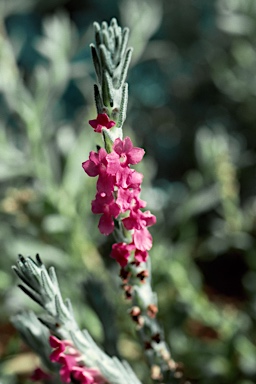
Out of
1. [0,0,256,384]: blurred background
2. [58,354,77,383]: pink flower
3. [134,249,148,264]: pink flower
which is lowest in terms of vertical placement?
[58,354,77,383]: pink flower

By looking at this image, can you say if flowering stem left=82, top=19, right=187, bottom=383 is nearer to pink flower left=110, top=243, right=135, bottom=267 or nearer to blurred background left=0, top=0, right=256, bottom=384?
pink flower left=110, top=243, right=135, bottom=267

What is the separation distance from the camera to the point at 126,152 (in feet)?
1.55

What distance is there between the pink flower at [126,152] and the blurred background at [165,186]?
12.3 inches

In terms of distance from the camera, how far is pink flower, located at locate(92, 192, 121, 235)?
482mm

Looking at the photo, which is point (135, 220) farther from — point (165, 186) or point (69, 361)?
point (165, 186)

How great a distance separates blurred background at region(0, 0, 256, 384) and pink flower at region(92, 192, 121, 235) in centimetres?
27

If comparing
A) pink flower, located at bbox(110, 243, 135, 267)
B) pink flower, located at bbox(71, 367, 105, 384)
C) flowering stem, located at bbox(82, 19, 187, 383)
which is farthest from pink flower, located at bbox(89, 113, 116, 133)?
pink flower, located at bbox(71, 367, 105, 384)

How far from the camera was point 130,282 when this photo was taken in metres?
0.57

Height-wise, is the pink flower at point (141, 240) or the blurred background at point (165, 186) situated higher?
the blurred background at point (165, 186)

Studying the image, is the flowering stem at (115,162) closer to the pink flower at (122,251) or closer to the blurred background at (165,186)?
the pink flower at (122,251)

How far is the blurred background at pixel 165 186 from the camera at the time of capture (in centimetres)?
96

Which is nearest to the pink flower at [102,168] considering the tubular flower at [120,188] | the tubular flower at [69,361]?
the tubular flower at [120,188]

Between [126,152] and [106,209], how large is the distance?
5 cm

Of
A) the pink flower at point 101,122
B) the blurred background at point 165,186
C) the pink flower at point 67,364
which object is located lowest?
the pink flower at point 67,364
